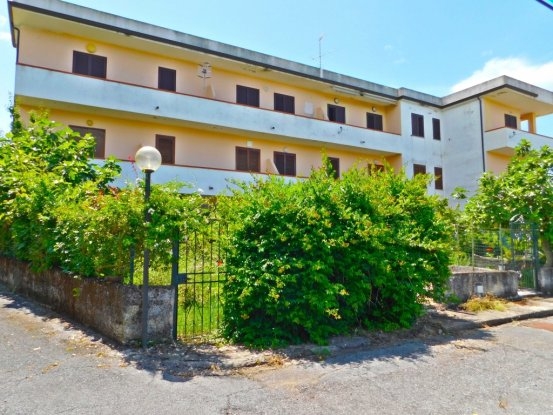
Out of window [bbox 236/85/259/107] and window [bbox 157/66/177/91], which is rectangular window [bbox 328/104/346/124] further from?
window [bbox 157/66/177/91]

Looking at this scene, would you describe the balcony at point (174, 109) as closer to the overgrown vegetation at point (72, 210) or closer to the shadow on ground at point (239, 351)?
the overgrown vegetation at point (72, 210)

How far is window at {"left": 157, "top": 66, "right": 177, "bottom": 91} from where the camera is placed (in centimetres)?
1755

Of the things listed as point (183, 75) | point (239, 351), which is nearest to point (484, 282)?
point (239, 351)

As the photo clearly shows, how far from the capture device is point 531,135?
2314 centimetres

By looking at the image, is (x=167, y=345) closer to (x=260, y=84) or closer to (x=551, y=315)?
(x=551, y=315)

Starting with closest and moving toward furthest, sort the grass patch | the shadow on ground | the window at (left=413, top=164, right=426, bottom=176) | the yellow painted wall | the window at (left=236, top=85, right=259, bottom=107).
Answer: the shadow on ground → the grass patch → the yellow painted wall → the window at (left=236, top=85, right=259, bottom=107) → the window at (left=413, top=164, right=426, bottom=176)

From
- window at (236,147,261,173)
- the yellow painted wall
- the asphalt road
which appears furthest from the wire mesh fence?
the yellow painted wall

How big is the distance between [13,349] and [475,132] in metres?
24.5

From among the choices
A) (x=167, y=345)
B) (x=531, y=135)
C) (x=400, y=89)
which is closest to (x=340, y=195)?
(x=167, y=345)

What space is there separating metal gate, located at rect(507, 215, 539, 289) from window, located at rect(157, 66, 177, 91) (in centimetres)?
1458

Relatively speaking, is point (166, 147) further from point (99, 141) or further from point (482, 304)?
point (482, 304)

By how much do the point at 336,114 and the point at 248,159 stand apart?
21.0ft

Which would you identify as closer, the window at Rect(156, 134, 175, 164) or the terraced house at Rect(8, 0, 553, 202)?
the terraced house at Rect(8, 0, 553, 202)

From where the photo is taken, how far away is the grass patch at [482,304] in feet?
28.3
